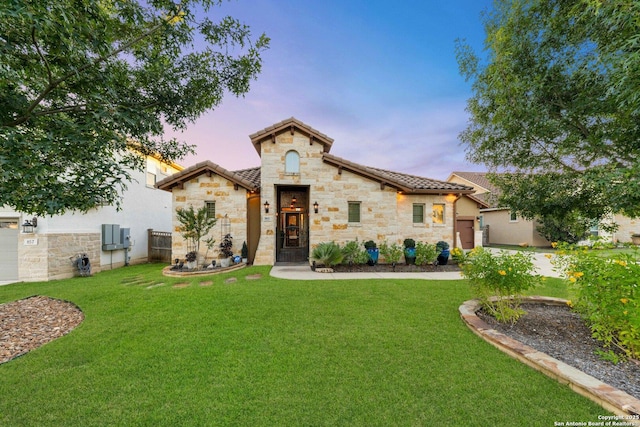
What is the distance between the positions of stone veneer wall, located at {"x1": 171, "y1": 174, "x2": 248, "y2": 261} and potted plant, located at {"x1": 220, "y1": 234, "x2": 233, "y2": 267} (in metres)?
0.20

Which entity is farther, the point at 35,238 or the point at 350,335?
the point at 35,238

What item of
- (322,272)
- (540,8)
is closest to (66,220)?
(322,272)

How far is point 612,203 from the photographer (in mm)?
4375

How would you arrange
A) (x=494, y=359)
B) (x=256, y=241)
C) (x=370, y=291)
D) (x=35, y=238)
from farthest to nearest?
(x=256, y=241)
(x=35, y=238)
(x=370, y=291)
(x=494, y=359)

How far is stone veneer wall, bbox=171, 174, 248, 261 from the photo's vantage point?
1081 cm

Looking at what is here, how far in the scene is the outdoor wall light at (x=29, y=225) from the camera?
8.87 m

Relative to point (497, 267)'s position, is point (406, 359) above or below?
below

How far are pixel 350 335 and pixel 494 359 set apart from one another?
2122mm

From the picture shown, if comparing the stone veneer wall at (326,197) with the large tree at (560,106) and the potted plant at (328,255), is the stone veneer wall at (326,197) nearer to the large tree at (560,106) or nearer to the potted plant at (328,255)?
the potted plant at (328,255)

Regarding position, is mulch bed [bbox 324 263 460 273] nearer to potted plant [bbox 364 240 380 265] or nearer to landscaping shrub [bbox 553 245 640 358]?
potted plant [bbox 364 240 380 265]

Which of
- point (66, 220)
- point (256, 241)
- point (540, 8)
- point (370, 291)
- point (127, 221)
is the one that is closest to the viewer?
point (540, 8)

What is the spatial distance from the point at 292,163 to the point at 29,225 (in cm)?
1027

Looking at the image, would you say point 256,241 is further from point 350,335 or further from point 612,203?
point 612,203

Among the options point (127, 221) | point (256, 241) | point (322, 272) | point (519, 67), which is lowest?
point (322, 272)
